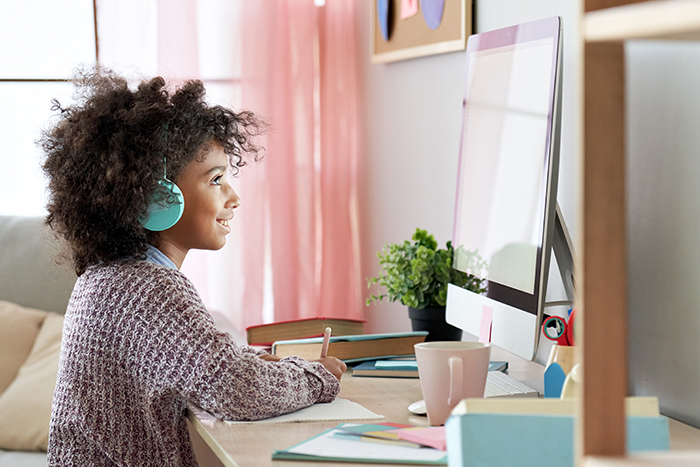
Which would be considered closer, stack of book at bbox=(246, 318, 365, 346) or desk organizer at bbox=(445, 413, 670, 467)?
desk organizer at bbox=(445, 413, 670, 467)

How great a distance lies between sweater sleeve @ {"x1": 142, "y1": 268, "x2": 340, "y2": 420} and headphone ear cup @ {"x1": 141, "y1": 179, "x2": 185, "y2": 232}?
18 centimetres

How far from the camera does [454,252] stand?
126 cm

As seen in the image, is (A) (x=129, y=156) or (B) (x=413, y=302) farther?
(B) (x=413, y=302)

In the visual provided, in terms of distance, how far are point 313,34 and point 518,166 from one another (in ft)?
4.77

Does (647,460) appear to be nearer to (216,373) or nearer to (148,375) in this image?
(216,373)

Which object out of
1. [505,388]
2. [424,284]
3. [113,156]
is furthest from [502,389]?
[113,156]

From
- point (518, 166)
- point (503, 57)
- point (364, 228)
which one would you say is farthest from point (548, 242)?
point (364, 228)

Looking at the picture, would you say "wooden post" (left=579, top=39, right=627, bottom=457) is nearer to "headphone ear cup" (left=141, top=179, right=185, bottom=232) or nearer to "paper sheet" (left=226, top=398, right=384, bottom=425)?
"paper sheet" (left=226, top=398, right=384, bottom=425)

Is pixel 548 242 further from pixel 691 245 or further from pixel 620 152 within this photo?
pixel 620 152

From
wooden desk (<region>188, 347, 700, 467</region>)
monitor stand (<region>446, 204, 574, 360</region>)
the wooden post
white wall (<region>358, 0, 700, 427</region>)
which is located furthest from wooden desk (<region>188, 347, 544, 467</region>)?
the wooden post

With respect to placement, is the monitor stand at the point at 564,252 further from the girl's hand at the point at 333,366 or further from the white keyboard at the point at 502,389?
the girl's hand at the point at 333,366

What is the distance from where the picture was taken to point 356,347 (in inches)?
50.3

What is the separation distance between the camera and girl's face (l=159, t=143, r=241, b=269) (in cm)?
112

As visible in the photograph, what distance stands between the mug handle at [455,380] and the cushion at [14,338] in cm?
139
